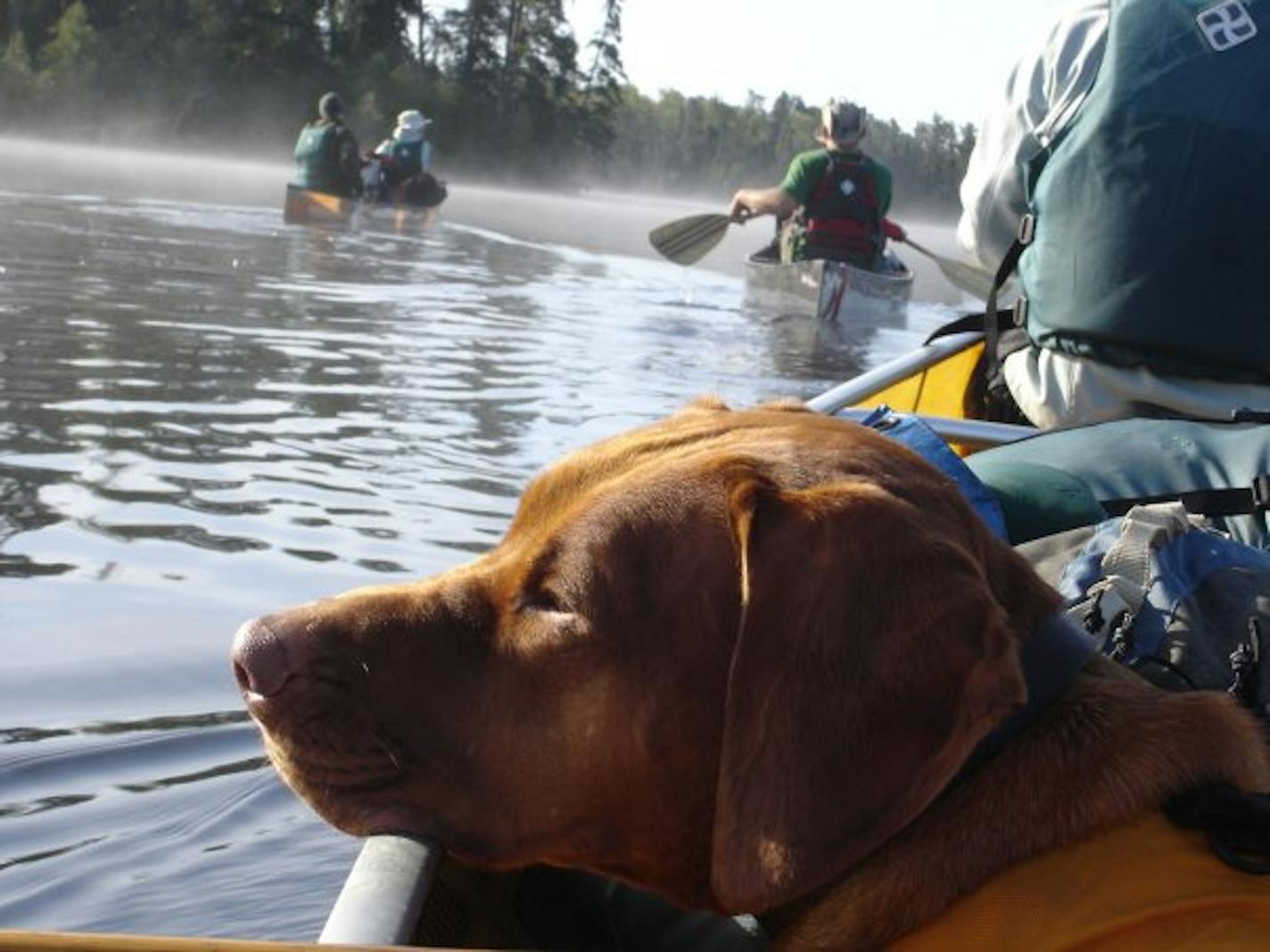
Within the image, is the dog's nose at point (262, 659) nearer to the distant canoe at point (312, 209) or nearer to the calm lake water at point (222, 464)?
the calm lake water at point (222, 464)

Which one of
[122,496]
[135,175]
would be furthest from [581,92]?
[122,496]

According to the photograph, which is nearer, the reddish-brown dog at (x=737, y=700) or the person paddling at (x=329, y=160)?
the reddish-brown dog at (x=737, y=700)

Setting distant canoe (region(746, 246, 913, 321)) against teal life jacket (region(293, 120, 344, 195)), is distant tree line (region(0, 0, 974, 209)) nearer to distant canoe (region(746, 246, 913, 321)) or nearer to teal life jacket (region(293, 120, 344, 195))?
teal life jacket (region(293, 120, 344, 195))

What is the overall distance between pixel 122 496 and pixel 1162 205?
4.74 meters

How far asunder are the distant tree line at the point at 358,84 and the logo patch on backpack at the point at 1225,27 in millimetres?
56025

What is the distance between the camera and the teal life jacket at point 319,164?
28422 millimetres

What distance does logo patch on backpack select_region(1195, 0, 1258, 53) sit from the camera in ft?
14.6

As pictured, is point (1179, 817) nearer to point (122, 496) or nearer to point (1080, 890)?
point (1080, 890)

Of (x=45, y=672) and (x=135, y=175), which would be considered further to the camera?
A: (x=135, y=175)

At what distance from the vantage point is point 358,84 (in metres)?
73.4

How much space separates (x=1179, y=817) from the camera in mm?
2297

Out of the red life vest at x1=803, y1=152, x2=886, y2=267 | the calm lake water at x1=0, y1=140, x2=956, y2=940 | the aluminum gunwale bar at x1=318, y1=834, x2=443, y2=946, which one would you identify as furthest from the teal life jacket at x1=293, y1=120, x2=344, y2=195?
the aluminum gunwale bar at x1=318, y1=834, x2=443, y2=946

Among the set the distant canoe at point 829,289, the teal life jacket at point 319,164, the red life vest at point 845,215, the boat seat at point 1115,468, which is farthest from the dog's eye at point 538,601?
the teal life jacket at point 319,164

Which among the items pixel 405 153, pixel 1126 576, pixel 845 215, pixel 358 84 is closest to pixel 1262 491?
pixel 1126 576
